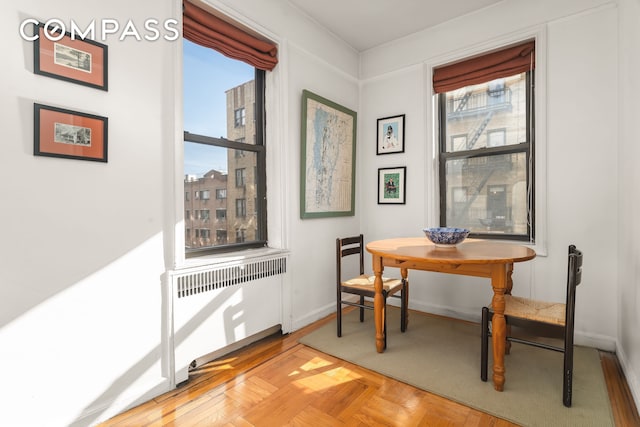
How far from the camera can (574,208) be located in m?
2.54

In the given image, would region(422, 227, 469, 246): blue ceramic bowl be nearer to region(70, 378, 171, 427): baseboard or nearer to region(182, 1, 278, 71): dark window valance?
region(182, 1, 278, 71): dark window valance

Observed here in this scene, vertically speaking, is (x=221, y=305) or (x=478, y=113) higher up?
(x=478, y=113)

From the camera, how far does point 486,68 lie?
2.96 m

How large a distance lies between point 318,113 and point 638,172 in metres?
2.37

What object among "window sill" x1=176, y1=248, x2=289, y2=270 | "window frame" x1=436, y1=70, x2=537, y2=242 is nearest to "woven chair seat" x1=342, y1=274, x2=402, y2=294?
"window sill" x1=176, y1=248, x2=289, y2=270

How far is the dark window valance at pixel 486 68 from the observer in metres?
2.77

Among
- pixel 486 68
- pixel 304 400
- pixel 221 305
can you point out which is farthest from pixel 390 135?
pixel 304 400

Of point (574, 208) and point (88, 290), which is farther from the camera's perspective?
point (574, 208)

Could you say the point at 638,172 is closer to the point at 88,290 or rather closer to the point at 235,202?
the point at 235,202

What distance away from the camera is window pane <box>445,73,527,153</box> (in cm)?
291

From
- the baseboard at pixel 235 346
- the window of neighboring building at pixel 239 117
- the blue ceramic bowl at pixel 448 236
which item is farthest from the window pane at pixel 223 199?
the blue ceramic bowl at pixel 448 236

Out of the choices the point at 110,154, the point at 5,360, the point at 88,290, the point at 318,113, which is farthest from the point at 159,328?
the point at 318,113

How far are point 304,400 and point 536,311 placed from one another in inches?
58.8

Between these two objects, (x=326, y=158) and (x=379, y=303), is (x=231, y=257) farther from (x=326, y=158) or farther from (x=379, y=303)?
(x=326, y=158)
